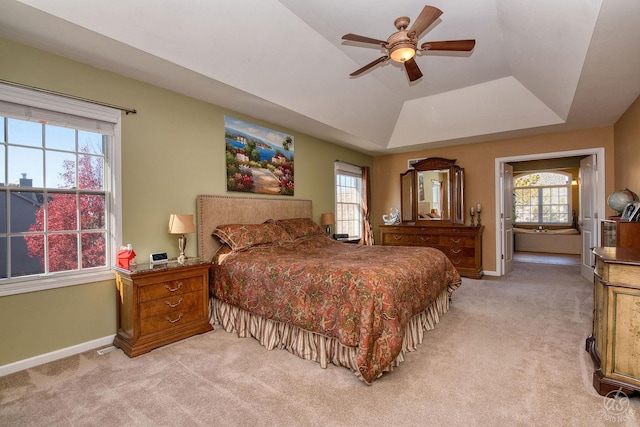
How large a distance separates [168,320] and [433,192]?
5127 mm

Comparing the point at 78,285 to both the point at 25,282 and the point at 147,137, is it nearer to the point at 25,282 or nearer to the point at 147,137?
the point at 25,282

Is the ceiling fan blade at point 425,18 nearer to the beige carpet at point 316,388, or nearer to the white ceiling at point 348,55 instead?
the white ceiling at point 348,55

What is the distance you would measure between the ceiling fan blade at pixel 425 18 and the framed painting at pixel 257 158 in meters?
2.43

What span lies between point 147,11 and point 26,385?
9.35 feet

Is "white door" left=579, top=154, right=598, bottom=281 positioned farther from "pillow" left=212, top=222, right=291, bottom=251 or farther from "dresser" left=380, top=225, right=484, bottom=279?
"pillow" left=212, top=222, right=291, bottom=251

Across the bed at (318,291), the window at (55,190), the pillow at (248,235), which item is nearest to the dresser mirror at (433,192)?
the bed at (318,291)

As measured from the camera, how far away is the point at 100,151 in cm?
288

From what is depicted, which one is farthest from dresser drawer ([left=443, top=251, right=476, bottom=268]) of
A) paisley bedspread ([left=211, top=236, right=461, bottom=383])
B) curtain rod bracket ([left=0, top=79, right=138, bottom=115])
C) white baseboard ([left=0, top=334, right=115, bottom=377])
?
curtain rod bracket ([left=0, top=79, right=138, bottom=115])

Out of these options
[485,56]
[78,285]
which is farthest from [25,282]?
[485,56]

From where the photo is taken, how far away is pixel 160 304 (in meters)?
2.74

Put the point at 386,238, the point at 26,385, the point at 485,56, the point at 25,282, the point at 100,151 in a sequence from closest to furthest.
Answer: the point at 26,385, the point at 25,282, the point at 100,151, the point at 485,56, the point at 386,238

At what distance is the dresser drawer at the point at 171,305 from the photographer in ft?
8.71

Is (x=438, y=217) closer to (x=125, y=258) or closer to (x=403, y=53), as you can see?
(x=403, y=53)

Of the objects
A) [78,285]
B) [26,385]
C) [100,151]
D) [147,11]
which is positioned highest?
[147,11]
